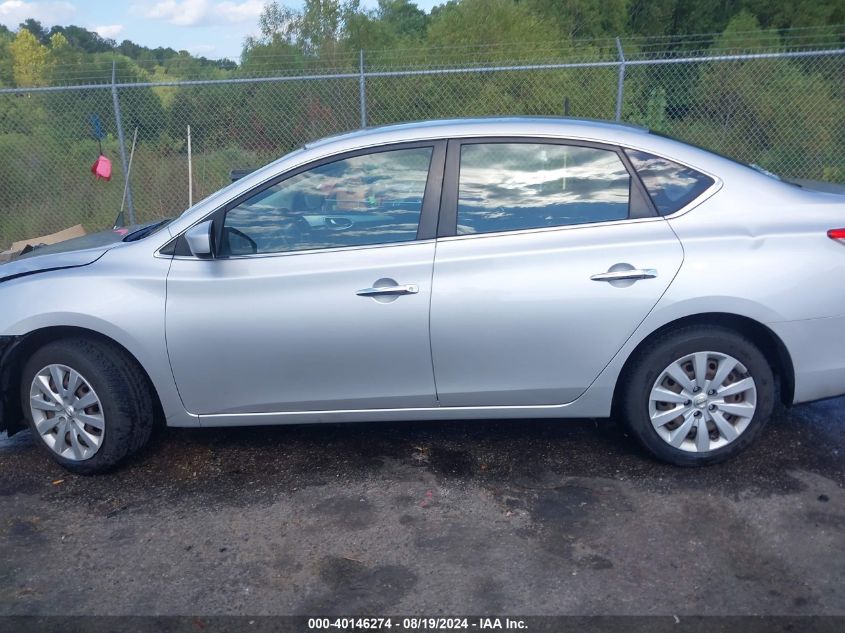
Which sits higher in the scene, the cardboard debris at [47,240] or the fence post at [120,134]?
the fence post at [120,134]

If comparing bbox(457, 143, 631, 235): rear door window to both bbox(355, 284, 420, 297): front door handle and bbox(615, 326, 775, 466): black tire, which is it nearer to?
bbox(355, 284, 420, 297): front door handle

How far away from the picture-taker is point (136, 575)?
132 inches

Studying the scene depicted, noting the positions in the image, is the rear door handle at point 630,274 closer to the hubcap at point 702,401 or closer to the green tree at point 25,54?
the hubcap at point 702,401

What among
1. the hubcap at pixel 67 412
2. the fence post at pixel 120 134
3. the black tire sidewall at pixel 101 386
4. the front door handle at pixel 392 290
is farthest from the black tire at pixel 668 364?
the fence post at pixel 120 134

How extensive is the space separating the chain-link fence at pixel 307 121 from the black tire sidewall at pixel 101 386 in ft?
20.4

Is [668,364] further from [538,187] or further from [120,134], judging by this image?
[120,134]

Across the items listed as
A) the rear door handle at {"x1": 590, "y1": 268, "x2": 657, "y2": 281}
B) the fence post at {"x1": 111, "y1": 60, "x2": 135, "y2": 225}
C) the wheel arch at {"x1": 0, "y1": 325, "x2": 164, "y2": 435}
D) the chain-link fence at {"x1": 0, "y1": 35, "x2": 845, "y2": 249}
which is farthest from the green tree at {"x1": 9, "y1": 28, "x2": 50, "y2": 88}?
the rear door handle at {"x1": 590, "y1": 268, "x2": 657, "y2": 281}

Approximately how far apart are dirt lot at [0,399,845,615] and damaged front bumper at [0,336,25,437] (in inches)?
11.4

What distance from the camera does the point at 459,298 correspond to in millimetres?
3854

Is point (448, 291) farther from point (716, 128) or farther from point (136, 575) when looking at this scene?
point (716, 128)

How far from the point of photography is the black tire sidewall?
Result: 4.04 meters

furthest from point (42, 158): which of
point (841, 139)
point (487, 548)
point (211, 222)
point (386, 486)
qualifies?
point (841, 139)

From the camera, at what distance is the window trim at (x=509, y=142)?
3922 millimetres

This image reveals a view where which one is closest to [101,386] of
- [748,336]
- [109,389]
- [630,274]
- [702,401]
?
[109,389]
